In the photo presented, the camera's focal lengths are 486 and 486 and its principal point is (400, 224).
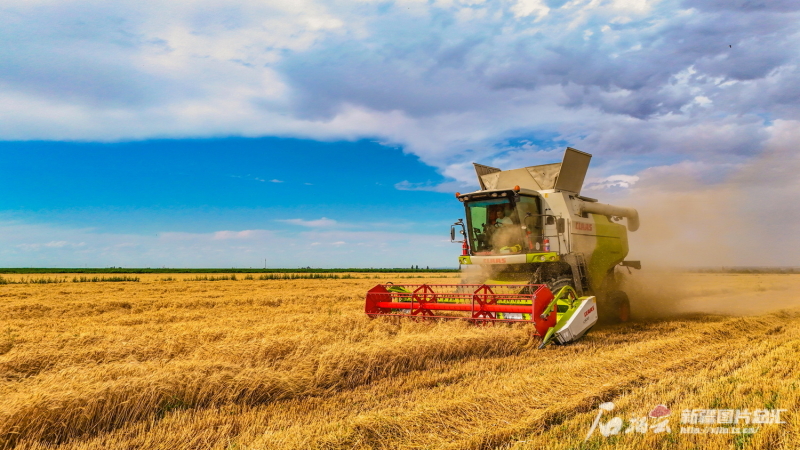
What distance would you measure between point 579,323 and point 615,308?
2.91 meters

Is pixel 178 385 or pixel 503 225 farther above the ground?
pixel 503 225

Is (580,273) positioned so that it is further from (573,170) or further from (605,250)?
(573,170)

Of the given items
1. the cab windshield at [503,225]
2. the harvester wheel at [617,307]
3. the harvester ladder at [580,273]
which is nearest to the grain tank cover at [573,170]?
the cab windshield at [503,225]

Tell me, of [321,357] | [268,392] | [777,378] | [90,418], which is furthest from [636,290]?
[90,418]

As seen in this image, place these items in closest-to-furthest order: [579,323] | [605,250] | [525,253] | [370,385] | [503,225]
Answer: [370,385], [579,323], [525,253], [503,225], [605,250]

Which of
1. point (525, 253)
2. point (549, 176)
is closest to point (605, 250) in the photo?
point (549, 176)

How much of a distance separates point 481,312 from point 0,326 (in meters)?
7.73

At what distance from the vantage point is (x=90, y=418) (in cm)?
367

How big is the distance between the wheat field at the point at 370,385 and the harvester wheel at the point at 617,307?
4.96 ft

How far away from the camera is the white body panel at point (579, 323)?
6664 mm

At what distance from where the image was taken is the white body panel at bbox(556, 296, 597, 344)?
6.66m

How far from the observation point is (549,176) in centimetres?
962

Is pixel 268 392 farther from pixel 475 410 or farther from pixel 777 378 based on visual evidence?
pixel 777 378

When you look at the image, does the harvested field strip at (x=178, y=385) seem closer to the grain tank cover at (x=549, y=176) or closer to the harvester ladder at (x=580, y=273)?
the harvester ladder at (x=580, y=273)
